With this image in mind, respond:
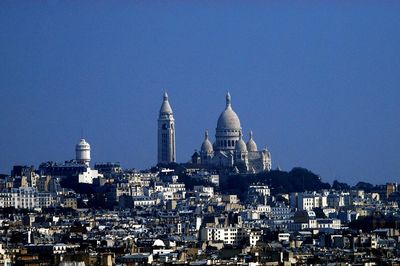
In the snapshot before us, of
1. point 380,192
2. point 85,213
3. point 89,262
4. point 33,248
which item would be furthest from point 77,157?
point 89,262

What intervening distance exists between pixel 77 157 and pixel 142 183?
16592 mm

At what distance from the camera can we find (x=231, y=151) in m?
187

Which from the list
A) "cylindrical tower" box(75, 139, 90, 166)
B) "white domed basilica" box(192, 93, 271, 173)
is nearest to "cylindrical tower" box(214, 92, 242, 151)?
"white domed basilica" box(192, 93, 271, 173)

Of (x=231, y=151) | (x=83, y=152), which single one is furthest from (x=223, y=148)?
(x=83, y=152)

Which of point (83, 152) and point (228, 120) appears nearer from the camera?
point (83, 152)

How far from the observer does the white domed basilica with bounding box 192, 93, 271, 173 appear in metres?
184

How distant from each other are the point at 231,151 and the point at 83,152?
11.2 metres

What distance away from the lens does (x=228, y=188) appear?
172000mm

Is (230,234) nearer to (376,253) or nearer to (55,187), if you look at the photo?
(376,253)

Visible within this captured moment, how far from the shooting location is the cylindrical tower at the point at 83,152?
18175 centimetres

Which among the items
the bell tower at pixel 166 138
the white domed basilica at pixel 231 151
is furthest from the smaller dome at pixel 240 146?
the bell tower at pixel 166 138

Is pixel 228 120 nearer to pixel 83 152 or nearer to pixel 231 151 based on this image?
pixel 231 151

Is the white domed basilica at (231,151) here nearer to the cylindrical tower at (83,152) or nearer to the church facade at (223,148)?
the church facade at (223,148)

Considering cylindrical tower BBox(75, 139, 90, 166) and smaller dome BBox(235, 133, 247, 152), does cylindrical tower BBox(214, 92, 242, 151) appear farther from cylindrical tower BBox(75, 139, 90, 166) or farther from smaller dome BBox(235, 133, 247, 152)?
cylindrical tower BBox(75, 139, 90, 166)
